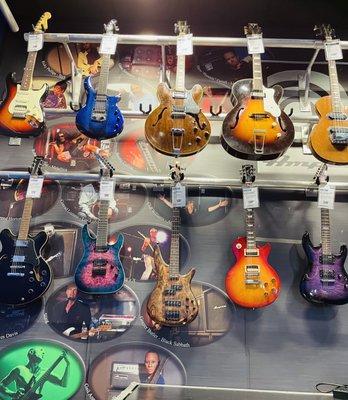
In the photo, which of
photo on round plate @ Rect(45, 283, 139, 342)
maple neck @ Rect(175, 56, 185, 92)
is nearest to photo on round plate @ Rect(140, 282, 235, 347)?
photo on round plate @ Rect(45, 283, 139, 342)

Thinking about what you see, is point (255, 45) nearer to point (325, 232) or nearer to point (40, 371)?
point (325, 232)

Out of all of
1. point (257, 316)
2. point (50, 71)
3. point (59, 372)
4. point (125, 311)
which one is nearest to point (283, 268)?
point (257, 316)

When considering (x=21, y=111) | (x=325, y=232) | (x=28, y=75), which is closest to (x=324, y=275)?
(x=325, y=232)

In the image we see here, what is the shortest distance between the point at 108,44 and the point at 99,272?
5.25 ft

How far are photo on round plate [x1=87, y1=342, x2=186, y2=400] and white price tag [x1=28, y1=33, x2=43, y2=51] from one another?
2.20m

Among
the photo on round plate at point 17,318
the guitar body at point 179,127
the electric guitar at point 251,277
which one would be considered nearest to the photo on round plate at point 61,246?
the photo on round plate at point 17,318

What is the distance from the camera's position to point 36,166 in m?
3.53

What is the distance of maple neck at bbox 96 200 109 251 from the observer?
3.27 m

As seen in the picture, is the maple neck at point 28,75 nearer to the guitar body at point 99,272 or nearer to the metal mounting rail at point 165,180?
the metal mounting rail at point 165,180

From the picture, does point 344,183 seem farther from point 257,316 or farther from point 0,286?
point 0,286

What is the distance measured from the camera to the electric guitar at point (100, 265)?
3.15 m

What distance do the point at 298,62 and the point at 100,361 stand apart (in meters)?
2.89

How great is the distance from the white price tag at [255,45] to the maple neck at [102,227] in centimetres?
148

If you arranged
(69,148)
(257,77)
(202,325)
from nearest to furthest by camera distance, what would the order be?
(202,325), (257,77), (69,148)
